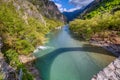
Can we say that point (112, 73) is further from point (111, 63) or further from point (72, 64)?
point (72, 64)

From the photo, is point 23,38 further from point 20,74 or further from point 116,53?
point 116,53

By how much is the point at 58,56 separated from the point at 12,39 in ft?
49.7

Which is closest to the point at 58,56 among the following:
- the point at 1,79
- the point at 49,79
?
the point at 49,79

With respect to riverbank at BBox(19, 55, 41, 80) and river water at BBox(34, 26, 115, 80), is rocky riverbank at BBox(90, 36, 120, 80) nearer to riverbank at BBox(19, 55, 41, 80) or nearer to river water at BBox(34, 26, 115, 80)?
river water at BBox(34, 26, 115, 80)

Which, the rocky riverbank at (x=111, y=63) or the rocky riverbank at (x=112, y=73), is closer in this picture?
the rocky riverbank at (x=112, y=73)

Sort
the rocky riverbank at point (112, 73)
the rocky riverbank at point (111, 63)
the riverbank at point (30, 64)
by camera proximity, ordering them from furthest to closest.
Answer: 1. the riverbank at point (30, 64)
2. the rocky riverbank at point (111, 63)
3. the rocky riverbank at point (112, 73)

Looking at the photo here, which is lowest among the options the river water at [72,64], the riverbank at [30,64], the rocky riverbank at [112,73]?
the river water at [72,64]

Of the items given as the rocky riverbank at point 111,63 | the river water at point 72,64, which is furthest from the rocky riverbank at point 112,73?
the river water at point 72,64

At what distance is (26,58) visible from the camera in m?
45.5

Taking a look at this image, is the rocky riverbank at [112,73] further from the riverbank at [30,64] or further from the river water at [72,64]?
the riverbank at [30,64]

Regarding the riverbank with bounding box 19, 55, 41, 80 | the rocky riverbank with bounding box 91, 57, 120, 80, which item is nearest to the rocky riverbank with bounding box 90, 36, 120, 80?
the rocky riverbank with bounding box 91, 57, 120, 80

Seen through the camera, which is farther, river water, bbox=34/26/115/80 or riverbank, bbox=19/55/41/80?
river water, bbox=34/26/115/80

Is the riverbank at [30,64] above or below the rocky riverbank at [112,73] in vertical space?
below

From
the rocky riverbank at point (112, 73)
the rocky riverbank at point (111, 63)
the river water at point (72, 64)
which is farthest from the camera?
the river water at point (72, 64)
